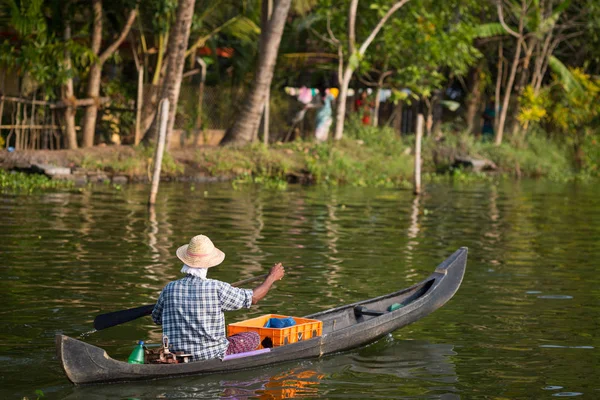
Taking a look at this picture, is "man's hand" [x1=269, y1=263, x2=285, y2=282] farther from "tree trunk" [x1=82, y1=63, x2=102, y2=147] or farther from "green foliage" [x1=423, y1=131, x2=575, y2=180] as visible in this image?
"green foliage" [x1=423, y1=131, x2=575, y2=180]

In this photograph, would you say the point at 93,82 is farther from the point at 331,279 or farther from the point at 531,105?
the point at 531,105

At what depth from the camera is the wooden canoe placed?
25.4 ft

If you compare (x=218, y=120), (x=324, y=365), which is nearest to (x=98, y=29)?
(x=218, y=120)

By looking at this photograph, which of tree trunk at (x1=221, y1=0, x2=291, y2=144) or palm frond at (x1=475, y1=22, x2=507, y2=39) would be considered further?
palm frond at (x1=475, y1=22, x2=507, y2=39)

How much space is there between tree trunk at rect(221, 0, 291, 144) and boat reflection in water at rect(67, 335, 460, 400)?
1940 centimetres

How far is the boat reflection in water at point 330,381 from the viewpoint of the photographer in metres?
7.99

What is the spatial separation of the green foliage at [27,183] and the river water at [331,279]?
1081 mm

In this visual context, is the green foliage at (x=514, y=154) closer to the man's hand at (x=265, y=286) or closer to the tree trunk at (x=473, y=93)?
the tree trunk at (x=473, y=93)

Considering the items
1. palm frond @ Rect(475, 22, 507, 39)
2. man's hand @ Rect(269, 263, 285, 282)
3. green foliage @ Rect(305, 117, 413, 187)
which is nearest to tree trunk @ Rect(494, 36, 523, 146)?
palm frond @ Rect(475, 22, 507, 39)

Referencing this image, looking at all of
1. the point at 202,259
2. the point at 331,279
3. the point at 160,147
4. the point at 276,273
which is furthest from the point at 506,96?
the point at 202,259

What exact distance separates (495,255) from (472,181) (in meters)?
18.5

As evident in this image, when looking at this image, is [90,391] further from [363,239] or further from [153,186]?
[153,186]

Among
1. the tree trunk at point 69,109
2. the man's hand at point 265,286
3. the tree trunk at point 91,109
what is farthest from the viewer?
the tree trunk at point 91,109

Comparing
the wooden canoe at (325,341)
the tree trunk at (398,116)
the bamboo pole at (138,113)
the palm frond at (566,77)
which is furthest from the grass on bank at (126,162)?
the palm frond at (566,77)
